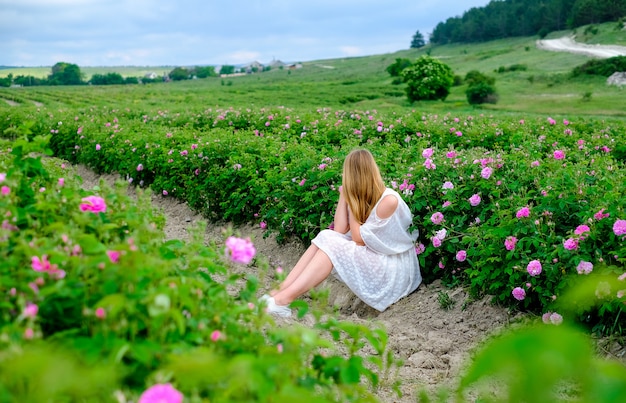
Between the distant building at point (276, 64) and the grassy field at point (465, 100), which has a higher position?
the distant building at point (276, 64)

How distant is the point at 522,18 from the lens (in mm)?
91000

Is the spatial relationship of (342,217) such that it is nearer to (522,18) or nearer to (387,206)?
(387,206)

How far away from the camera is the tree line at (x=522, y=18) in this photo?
75188 millimetres

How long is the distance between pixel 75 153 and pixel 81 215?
1136 centimetres

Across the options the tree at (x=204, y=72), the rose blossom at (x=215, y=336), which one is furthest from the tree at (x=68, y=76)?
the rose blossom at (x=215, y=336)

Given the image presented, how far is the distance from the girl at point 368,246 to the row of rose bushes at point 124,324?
2514mm

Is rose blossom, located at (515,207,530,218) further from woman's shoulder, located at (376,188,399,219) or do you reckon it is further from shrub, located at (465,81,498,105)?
shrub, located at (465,81,498,105)

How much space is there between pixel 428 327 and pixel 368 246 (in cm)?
83

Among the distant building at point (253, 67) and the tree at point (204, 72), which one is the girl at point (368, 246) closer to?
the tree at point (204, 72)

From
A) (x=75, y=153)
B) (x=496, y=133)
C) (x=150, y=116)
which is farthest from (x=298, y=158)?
(x=150, y=116)

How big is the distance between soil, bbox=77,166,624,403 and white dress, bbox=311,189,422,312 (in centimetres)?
17

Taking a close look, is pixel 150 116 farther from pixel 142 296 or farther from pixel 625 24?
pixel 625 24

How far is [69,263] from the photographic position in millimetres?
1928

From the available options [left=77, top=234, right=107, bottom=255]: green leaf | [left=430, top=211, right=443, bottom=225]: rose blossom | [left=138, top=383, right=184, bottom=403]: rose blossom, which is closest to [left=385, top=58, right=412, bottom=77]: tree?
[left=430, top=211, right=443, bottom=225]: rose blossom
